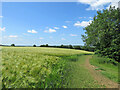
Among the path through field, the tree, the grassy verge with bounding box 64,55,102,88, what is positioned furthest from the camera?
the tree

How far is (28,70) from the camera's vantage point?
383 centimetres

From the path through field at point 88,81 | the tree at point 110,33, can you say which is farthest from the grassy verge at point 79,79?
the tree at point 110,33

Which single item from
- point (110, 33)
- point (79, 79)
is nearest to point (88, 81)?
point (79, 79)

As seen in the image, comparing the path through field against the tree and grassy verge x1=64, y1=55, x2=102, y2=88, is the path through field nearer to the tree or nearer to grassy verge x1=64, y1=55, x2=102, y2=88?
grassy verge x1=64, y1=55, x2=102, y2=88

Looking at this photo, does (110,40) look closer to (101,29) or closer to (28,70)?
(101,29)

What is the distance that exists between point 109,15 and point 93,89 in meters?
17.3

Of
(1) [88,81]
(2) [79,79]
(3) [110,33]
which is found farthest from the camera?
(3) [110,33]

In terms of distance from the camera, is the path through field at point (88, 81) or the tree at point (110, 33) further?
the tree at point (110, 33)

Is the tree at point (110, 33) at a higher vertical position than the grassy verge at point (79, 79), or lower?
higher

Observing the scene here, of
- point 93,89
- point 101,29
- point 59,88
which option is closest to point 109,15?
point 101,29

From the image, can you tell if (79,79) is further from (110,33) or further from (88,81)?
(110,33)

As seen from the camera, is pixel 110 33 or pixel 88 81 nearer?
pixel 88 81

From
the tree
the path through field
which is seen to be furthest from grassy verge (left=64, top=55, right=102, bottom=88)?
the tree

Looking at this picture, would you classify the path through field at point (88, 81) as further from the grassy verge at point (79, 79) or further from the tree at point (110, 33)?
the tree at point (110, 33)
